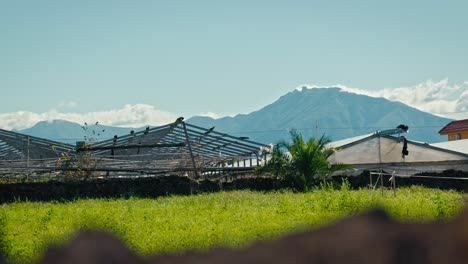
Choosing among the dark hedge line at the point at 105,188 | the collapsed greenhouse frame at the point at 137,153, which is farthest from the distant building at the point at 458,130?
the dark hedge line at the point at 105,188

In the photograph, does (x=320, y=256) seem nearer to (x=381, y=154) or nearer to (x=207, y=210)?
(x=207, y=210)

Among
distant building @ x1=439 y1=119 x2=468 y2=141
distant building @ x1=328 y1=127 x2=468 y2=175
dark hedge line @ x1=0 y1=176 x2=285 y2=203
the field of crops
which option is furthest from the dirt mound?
distant building @ x1=439 y1=119 x2=468 y2=141

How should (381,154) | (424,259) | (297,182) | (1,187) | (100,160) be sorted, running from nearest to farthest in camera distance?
(424,259), (1,187), (297,182), (100,160), (381,154)

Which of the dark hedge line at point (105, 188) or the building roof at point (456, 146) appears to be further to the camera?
the building roof at point (456, 146)

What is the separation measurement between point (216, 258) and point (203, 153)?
126 feet

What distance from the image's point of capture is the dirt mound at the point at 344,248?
80cm

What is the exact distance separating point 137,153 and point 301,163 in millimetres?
9845

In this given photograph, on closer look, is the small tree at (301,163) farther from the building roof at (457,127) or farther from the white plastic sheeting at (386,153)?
the building roof at (457,127)

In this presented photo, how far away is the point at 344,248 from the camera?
81 centimetres

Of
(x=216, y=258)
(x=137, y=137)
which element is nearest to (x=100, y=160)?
(x=137, y=137)

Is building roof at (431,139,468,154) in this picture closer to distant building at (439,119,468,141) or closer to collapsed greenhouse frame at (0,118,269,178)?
collapsed greenhouse frame at (0,118,269,178)

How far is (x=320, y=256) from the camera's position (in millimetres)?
818

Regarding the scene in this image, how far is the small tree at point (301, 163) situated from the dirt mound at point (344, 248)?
29580 mm

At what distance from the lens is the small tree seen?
102 ft
